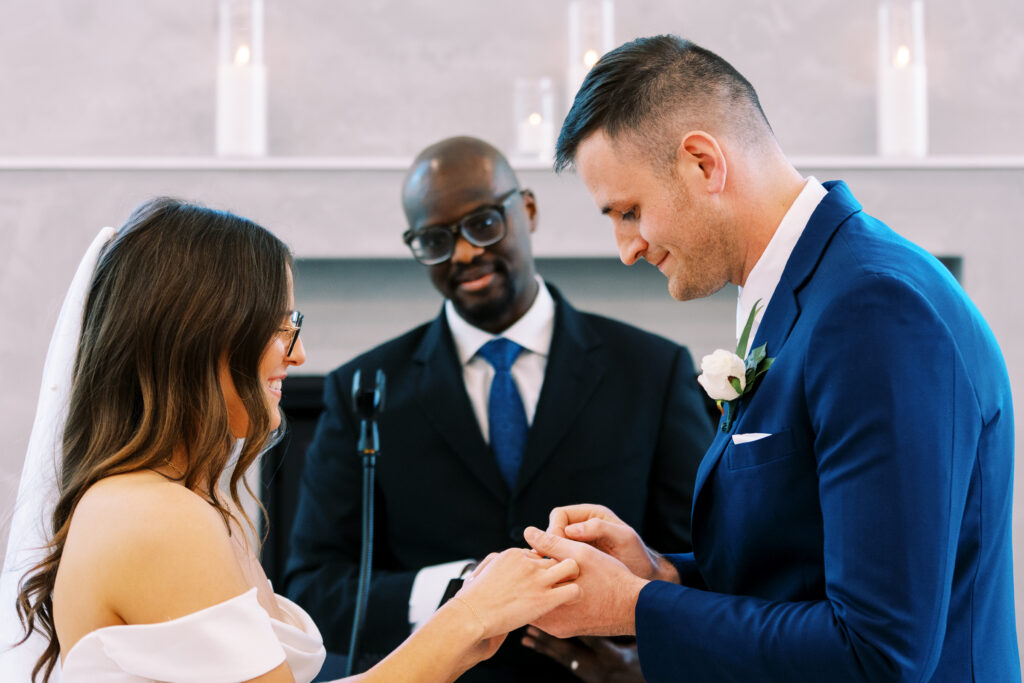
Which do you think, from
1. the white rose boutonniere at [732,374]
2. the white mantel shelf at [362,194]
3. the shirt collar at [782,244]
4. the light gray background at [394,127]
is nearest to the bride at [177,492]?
the white rose boutonniere at [732,374]

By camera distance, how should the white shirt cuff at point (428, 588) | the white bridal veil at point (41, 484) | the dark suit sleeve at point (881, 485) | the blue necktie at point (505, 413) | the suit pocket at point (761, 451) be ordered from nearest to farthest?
the dark suit sleeve at point (881, 485)
the suit pocket at point (761, 451)
the white bridal veil at point (41, 484)
the white shirt cuff at point (428, 588)
the blue necktie at point (505, 413)

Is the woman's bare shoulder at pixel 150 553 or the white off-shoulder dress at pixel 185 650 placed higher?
the woman's bare shoulder at pixel 150 553

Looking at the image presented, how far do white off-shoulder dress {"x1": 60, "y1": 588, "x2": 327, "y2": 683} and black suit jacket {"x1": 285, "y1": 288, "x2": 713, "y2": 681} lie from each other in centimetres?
95

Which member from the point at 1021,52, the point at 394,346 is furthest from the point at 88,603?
the point at 1021,52

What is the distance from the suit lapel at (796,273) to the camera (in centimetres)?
142

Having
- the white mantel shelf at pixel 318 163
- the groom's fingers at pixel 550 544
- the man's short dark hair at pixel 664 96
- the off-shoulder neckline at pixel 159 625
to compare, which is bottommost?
the off-shoulder neckline at pixel 159 625

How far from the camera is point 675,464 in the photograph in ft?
7.79

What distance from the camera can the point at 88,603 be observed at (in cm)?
127

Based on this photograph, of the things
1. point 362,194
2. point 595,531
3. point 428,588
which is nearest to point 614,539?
point 595,531

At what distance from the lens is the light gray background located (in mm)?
3367

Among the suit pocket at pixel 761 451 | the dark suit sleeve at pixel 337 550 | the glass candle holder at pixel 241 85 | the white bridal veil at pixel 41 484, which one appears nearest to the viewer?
the suit pocket at pixel 761 451

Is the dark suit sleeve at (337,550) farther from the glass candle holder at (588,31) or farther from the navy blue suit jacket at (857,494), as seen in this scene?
the glass candle holder at (588,31)

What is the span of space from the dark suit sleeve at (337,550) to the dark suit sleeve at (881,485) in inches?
45.3

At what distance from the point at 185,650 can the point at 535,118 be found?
248 cm
